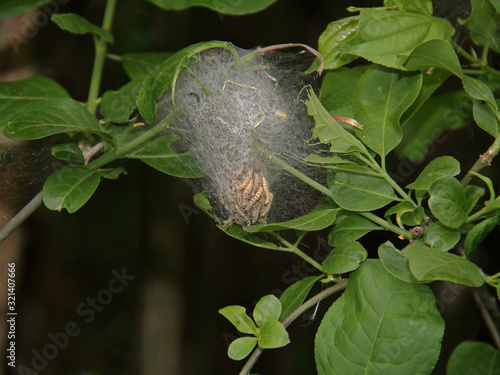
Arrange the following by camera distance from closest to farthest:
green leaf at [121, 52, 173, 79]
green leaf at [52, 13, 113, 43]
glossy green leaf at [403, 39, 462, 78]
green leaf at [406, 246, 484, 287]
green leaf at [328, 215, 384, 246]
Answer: green leaf at [406, 246, 484, 287] → glossy green leaf at [403, 39, 462, 78] → green leaf at [328, 215, 384, 246] → green leaf at [52, 13, 113, 43] → green leaf at [121, 52, 173, 79]

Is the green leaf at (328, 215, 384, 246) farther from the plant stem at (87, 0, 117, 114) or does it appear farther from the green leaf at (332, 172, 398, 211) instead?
the plant stem at (87, 0, 117, 114)

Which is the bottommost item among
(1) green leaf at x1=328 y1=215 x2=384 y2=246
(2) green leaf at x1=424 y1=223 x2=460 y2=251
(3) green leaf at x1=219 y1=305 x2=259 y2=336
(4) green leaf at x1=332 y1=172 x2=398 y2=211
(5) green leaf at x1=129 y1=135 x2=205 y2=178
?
(3) green leaf at x1=219 y1=305 x2=259 y2=336

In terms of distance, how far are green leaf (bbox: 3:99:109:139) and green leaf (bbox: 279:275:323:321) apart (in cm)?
45

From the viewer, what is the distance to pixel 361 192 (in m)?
0.79

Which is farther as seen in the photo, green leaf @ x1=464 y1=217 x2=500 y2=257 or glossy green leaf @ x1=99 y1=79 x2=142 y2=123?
glossy green leaf @ x1=99 y1=79 x2=142 y2=123

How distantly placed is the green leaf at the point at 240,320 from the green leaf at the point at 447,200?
0.35 meters

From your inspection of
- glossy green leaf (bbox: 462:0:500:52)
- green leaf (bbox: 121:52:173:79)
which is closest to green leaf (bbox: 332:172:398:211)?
glossy green leaf (bbox: 462:0:500:52)

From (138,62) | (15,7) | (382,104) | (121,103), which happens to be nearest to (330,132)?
(382,104)

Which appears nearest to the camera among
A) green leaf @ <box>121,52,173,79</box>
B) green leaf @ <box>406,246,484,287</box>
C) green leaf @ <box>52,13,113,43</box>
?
green leaf @ <box>406,246,484,287</box>

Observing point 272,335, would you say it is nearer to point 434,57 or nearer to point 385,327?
point 385,327

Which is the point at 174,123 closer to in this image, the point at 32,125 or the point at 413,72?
the point at 32,125

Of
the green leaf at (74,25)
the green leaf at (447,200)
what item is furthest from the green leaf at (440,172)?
the green leaf at (74,25)

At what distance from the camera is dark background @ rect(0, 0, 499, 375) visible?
6.42ft

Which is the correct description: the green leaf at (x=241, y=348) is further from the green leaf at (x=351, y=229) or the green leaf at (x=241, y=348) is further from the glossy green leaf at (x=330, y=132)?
the glossy green leaf at (x=330, y=132)
